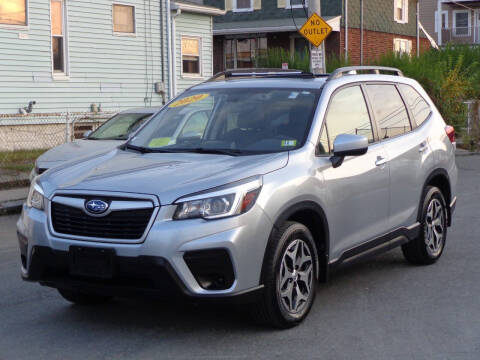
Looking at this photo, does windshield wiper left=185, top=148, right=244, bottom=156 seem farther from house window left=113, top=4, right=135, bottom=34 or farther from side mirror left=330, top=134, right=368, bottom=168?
house window left=113, top=4, right=135, bottom=34

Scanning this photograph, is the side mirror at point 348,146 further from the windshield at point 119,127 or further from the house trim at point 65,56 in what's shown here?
the house trim at point 65,56

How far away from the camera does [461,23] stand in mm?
54719

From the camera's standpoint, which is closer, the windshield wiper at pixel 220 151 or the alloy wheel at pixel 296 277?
the alloy wheel at pixel 296 277

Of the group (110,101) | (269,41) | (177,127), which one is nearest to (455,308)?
(177,127)

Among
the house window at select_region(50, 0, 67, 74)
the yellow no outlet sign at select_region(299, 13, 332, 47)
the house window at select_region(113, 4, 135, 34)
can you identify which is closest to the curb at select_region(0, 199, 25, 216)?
the yellow no outlet sign at select_region(299, 13, 332, 47)

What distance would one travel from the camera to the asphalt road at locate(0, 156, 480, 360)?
498cm

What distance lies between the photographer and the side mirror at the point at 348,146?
575 centimetres

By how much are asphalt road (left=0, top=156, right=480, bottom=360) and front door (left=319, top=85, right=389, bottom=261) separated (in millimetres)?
539

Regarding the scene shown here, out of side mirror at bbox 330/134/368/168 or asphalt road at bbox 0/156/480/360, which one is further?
side mirror at bbox 330/134/368/168

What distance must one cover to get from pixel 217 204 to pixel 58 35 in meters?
16.2

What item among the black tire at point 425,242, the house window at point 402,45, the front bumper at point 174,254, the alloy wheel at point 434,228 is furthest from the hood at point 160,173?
the house window at point 402,45

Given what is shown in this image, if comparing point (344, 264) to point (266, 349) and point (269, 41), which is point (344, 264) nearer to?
point (266, 349)

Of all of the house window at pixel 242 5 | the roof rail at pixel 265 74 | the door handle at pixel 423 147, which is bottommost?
the door handle at pixel 423 147

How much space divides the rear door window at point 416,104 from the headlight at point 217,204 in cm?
292
